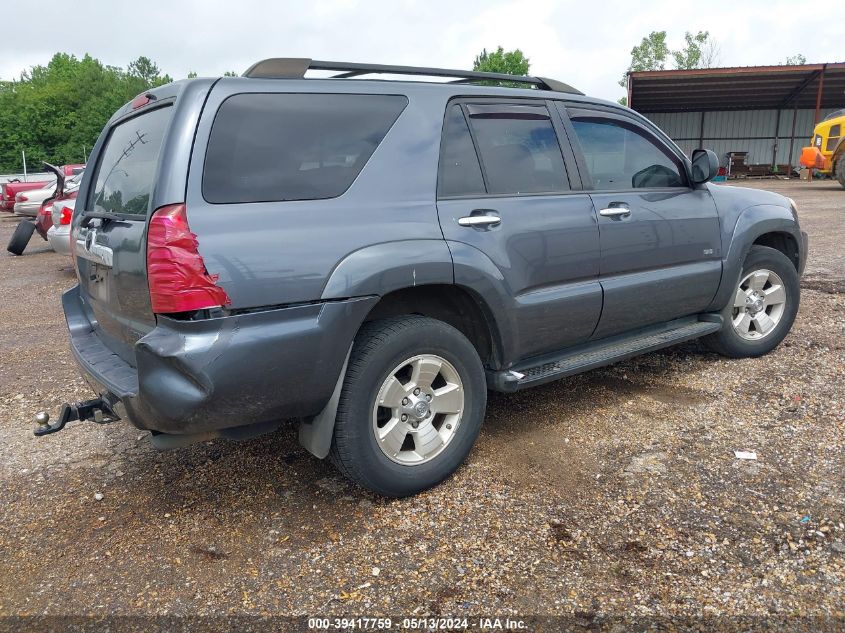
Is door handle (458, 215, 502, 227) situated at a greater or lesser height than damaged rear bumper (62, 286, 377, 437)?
greater

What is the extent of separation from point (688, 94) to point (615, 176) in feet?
90.1

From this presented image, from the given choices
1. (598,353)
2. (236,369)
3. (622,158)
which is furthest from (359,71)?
(598,353)

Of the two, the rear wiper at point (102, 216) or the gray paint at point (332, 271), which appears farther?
the rear wiper at point (102, 216)

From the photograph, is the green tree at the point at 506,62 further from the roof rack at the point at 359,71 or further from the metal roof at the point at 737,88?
the roof rack at the point at 359,71

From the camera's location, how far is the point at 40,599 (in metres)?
2.38

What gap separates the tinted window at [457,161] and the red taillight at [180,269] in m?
1.16

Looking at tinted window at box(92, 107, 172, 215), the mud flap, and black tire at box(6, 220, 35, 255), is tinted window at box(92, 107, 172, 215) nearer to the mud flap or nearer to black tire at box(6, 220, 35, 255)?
the mud flap

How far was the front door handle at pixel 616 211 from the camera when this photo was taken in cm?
359

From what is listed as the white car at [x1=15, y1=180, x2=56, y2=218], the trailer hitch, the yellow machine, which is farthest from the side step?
the yellow machine

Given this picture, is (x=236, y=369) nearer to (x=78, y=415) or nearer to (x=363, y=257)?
(x=363, y=257)

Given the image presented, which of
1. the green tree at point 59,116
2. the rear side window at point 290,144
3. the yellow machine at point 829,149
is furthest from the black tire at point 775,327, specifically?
the green tree at point 59,116

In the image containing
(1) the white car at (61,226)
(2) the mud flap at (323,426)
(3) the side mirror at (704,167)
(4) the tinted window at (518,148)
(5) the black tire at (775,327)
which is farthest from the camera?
(1) the white car at (61,226)

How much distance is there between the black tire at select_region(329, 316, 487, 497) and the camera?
2709mm

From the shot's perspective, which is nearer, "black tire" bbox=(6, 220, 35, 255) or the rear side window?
the rear side window
